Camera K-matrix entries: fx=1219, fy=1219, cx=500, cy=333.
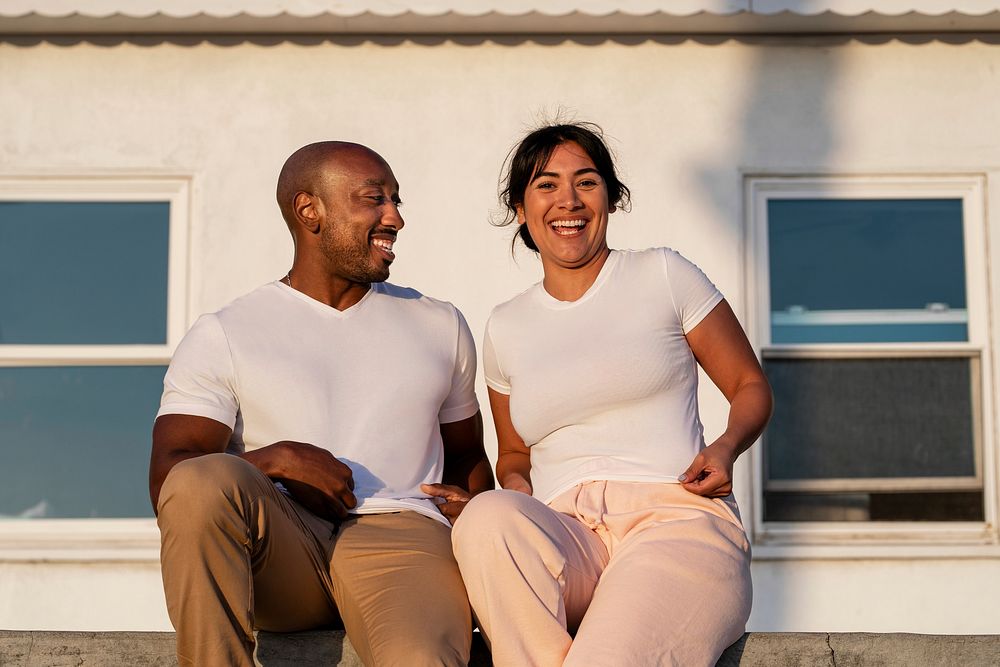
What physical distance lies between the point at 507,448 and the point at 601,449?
0.43m

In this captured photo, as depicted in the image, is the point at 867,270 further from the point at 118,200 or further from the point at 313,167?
the point at 118,200

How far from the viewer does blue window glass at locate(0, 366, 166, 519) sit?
18.6ft

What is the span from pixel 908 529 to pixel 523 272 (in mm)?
2081

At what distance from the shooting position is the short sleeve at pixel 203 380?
3246 millimetres

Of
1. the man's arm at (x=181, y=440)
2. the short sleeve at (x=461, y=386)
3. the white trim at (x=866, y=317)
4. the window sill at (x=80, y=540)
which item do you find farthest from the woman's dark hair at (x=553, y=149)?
the window sill at (x=80, y=540)

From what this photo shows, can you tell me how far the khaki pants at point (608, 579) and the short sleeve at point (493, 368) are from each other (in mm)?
595

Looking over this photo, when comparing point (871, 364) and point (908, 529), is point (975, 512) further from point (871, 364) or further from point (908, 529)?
point (871, 364)

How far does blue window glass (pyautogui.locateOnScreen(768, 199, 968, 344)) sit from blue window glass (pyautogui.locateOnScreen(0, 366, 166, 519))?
2.97 m

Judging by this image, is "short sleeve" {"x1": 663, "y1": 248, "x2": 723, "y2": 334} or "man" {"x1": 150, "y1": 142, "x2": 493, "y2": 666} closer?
"man" {"x1": 150, "y1": 142, "x2": 493, "y2": 666}

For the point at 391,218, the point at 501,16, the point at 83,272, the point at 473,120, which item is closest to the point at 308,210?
the point at 391,218

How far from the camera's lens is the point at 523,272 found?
5.57 m

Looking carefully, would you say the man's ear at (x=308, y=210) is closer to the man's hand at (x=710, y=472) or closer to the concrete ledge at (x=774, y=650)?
the concrete ledge at (x=774, y=650)

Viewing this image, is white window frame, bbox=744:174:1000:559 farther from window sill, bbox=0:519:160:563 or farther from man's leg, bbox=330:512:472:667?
window sill, bbox=0:519:160:563

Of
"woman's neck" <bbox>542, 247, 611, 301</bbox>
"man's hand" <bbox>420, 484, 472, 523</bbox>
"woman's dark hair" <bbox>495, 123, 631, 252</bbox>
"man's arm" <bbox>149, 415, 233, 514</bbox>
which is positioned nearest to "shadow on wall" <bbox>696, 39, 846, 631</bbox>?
"woman's dark hair" <bbox>495, 123, 631, 252</bbox>
